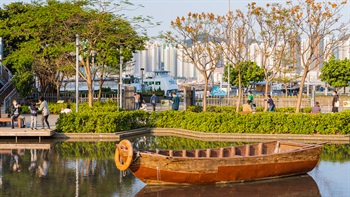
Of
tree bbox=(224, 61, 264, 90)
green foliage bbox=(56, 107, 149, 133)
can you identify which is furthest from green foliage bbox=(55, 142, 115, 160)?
tree bbox=(224, 61, 264, 90)

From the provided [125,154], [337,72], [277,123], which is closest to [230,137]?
[277,123]

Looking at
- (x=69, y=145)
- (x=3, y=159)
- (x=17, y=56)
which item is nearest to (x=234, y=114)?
(x=69, y=145)

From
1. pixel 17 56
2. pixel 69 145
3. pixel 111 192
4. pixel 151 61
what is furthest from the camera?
pixel 151 61

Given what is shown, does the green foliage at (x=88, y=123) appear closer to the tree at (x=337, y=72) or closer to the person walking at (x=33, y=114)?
the person walking at (x=33, y=114)

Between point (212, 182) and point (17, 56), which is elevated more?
point (17, 56)

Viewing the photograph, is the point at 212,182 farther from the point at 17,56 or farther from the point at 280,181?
the point at 17,56

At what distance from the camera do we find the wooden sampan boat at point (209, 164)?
563 inches

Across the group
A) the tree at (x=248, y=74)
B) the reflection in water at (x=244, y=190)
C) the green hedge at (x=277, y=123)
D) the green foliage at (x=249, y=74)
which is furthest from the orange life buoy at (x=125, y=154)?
the green foliage at (x=249, y=74)

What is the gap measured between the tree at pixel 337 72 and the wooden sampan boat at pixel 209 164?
4632 centimetres

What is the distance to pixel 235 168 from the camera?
48.9 feet

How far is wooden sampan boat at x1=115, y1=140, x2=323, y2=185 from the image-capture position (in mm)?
14312

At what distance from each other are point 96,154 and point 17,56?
22.5m

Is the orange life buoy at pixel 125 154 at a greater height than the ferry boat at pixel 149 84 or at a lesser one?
lesser

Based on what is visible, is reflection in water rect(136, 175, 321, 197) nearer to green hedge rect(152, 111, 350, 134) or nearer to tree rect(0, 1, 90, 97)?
green hedge rect(152, 111, 350, 134)
